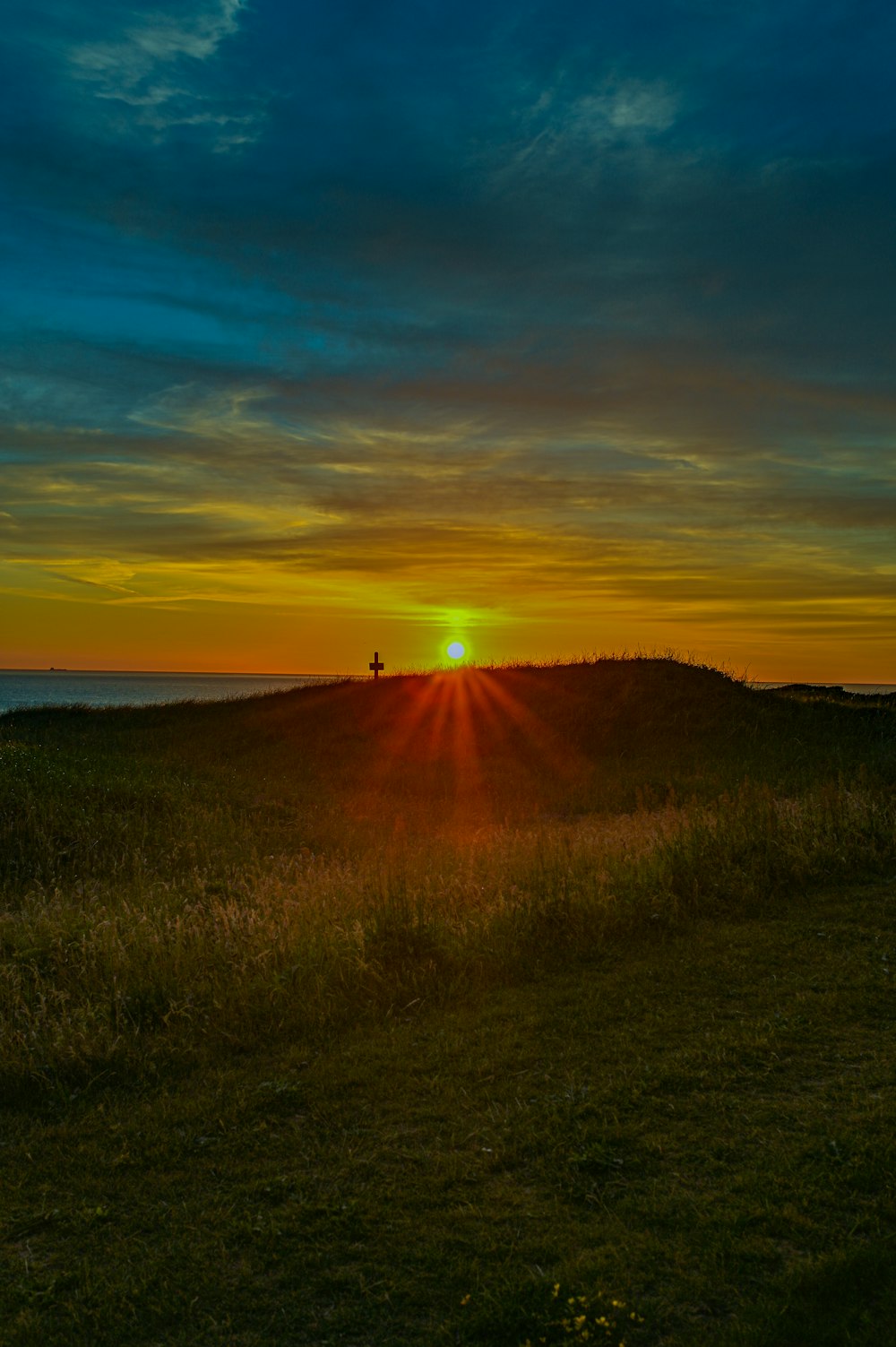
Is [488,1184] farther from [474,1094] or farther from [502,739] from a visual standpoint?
[502,739]

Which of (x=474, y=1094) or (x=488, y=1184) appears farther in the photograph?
(x=474, y=1094)

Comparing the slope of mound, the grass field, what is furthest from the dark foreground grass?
the slope of mound

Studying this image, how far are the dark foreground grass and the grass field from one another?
0.02 metres

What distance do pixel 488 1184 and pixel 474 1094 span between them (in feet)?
3.81

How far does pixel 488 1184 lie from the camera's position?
17.9 ft

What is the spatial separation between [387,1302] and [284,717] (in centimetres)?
3043

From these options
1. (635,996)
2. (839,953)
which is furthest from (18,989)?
(839,953)

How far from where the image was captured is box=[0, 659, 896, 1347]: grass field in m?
4.47

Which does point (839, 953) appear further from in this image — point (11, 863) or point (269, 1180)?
point (11, 863)

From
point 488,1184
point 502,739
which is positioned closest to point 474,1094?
point 488,1184

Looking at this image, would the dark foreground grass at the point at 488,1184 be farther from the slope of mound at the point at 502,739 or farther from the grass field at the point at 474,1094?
the slope of mound at the point at 502,739

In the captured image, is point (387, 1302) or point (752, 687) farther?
point (752, 687)

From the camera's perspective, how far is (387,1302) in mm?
4449

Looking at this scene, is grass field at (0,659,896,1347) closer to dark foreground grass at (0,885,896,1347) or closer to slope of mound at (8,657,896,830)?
dark foreground grass at (0,885,896,1347)
